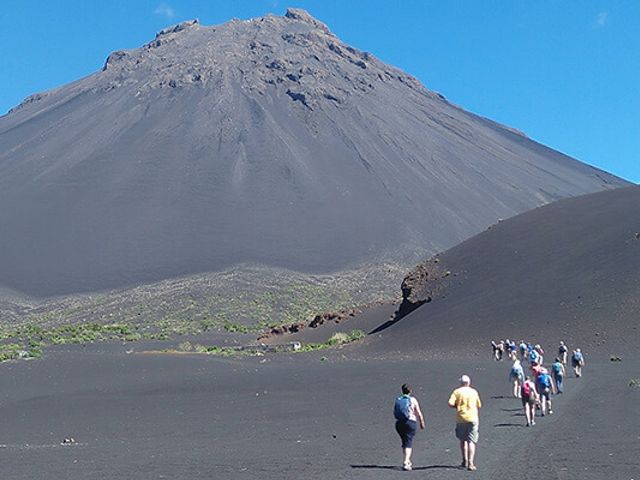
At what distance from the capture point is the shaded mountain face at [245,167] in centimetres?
8950

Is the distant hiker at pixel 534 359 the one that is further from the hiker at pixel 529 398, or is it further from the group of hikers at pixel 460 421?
the group of hikers at pixel 460 421

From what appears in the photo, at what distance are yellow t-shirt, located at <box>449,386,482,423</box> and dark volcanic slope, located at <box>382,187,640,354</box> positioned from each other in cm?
2188

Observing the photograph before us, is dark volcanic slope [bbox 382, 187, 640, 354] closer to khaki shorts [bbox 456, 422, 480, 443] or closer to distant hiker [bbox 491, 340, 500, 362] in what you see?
distant hiker [bbox 491, 340, 500, 362]

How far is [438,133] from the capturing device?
133125 millimetres

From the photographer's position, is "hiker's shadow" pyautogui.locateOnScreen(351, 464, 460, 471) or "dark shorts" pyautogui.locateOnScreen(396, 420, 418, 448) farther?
"hiker's shadow" pyautogui.locateOnScreen(351, 464, 460, 471)

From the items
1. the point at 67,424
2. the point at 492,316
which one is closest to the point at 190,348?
the point at 492,316

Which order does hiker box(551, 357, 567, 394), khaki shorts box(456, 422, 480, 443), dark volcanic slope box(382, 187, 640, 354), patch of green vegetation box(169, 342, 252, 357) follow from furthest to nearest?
patch of green vegetation box(169, 342, 252, 357), dark volcanic slope box(382, 187, 640, 354), hiker box(551, 357, 567, 394), khaki shorts box(456, 422, 480, 443)

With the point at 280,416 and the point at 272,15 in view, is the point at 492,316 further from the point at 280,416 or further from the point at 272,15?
the point at 272,15

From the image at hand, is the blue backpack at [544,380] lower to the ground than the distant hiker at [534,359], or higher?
lower

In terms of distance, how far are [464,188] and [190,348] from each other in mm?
74020

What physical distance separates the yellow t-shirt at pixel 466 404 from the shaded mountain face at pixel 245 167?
232ft

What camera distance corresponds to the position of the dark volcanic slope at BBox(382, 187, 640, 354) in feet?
116

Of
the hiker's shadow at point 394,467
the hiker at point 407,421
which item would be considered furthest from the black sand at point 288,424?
the hiker at point 407,421

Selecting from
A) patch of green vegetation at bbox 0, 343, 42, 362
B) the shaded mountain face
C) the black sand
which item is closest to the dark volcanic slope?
the black sand
